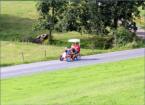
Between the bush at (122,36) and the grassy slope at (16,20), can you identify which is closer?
the bush at (122,36)

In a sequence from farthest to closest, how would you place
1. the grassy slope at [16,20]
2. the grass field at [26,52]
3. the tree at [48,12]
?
1. the grassy slope at [16,20]
2. the tree at [48,12]
3. the grass field at [26,52]

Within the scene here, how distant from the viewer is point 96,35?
183ft

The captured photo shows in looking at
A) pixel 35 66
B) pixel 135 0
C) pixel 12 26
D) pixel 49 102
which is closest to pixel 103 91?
pixel 49 102

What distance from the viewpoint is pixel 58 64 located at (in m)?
33.9

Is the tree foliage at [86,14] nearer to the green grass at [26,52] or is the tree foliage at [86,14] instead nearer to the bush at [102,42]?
the bush at [102,42]

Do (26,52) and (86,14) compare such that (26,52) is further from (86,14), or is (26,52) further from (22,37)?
(22,37)

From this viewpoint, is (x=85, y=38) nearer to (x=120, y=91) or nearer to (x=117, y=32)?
(x=117, y=32)

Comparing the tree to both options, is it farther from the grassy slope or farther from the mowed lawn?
the mowed lawn

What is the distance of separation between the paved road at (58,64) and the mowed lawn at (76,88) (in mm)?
2048

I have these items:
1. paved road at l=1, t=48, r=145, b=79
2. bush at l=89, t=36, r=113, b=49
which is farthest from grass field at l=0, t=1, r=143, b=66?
paved road at l=1, t=48, r=145, b=79

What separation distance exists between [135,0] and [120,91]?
121 feet

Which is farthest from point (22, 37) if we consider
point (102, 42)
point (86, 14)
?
point (102, 42)

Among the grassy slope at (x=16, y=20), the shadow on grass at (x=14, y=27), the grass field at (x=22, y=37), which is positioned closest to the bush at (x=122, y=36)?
the grass field at (x=22, y=37)

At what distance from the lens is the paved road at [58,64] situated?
30.6m
